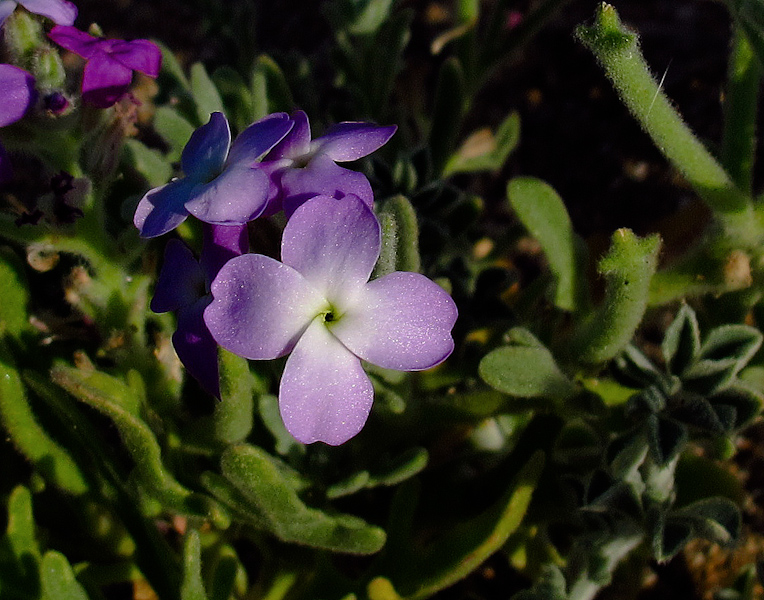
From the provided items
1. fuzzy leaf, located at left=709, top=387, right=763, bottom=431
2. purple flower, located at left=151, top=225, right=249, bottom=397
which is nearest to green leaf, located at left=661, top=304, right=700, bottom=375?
fuzzy leaf, located at left=709, top=387, right=763, bottom=431

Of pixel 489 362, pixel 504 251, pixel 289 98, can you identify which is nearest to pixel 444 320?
pixel 489 362

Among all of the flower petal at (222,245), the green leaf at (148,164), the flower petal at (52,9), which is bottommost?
the green leaf at (148,164)

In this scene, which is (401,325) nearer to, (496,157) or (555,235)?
(555,235)

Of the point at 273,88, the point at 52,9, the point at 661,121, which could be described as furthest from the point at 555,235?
the point at 52,9

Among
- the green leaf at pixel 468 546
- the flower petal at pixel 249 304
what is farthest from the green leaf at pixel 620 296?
the flower petal at pixel 249 304

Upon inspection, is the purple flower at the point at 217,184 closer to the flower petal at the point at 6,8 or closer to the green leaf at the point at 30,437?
the flower petal at the point at 6,8

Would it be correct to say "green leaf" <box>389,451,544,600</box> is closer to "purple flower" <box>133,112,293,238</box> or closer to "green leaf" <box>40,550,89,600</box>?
"green leaf" <box>40,550,89,600</box>
